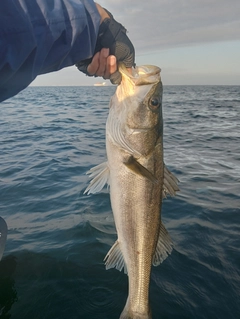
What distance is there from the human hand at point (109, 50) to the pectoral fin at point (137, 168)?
2.73ft

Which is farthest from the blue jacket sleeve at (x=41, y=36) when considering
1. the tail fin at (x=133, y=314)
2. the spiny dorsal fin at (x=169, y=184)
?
the tail fin at (x=133, y=314)

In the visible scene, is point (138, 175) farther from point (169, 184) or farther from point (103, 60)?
point (103, 60)

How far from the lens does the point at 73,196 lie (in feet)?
25.2

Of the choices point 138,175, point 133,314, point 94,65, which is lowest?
point 133,314

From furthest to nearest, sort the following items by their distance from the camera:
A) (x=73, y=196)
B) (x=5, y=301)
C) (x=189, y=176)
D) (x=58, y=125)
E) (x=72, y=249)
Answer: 1. (x=58, y=125)
2. (x=189, y=176)
3. (x=73, y=196)
4. (x=72, y=249)
5. (x=5, y=301)

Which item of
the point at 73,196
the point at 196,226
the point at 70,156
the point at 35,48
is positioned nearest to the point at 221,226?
the point at 196,226

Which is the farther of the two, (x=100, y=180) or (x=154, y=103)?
(x=100, y=180)

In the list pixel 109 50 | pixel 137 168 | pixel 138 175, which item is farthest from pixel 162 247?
pixel 109 50

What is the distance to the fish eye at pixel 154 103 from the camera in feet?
10.2

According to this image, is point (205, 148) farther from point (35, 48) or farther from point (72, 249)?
point (35, 48)

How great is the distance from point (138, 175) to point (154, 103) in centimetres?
75

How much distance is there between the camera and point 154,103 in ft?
10.2

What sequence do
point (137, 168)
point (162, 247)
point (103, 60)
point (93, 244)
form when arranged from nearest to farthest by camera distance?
point (103, 60) < point (137, 168) < point (162, 247) < point (93, 244)

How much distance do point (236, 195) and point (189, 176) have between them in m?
1.71
